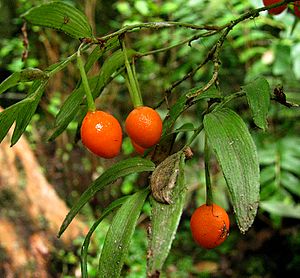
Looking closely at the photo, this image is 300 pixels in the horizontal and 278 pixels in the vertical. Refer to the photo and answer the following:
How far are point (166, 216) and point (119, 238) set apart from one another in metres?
0.10

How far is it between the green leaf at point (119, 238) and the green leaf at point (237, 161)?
12 cm

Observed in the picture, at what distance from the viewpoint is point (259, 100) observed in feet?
2.14

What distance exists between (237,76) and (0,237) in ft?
5.50

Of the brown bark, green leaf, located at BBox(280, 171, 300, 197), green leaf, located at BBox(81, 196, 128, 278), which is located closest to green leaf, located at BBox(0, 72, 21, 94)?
green leaf, located at BBox(81, 196, 128, 278)

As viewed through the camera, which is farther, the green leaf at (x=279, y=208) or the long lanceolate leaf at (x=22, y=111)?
the green leaf at (x=279, y=208)

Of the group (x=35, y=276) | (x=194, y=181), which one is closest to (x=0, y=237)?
(x=35, y=276)

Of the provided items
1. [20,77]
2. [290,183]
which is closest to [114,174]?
[20,77]

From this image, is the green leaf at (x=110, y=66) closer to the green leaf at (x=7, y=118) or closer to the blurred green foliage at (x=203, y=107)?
the green leaf at (x=7, y=118)

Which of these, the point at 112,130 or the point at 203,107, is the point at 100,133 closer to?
the point at 112,130

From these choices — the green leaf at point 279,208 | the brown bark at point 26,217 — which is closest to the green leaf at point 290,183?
the green leaf at point 279,208

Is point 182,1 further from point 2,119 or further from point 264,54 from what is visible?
point 2,119

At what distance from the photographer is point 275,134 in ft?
7.39

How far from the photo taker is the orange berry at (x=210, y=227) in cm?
63

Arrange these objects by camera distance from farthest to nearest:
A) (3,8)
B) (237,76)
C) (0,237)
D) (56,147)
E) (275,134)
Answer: (3,8) → (56,147) → (237,76) → (275,134) → (0,237)
